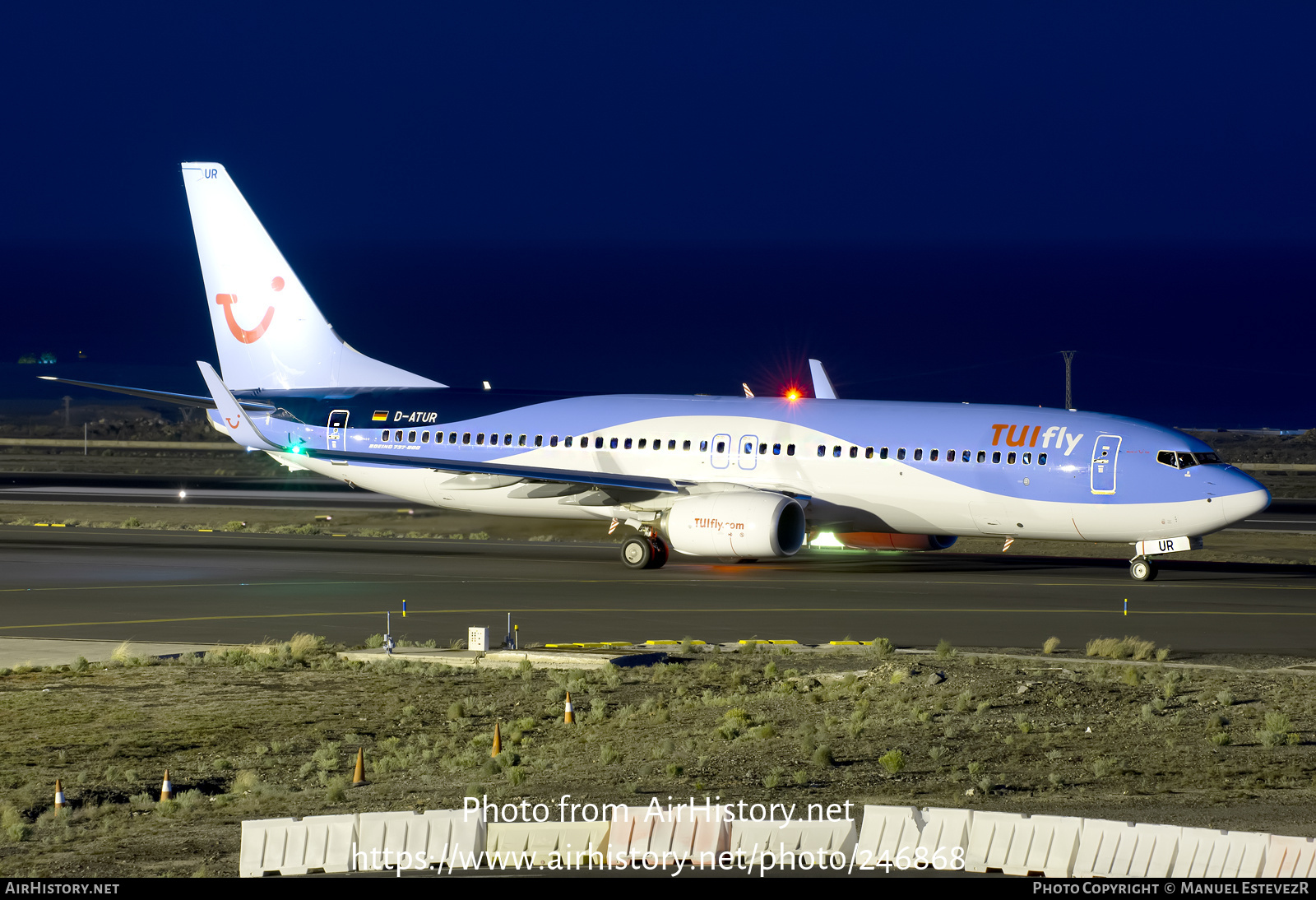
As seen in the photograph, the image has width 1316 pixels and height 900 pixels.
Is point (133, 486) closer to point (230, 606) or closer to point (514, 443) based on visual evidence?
point (514, 443)

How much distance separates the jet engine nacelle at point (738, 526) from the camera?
37219 millimetres

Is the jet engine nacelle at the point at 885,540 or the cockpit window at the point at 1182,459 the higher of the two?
the cockpit window at the point at 1182,459

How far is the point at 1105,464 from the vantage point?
36750 millimetres

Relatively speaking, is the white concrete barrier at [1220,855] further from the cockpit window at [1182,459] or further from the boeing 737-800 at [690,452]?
the cockpit window at [1182,459]

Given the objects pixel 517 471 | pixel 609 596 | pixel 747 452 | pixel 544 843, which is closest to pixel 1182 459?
pixel 747 452

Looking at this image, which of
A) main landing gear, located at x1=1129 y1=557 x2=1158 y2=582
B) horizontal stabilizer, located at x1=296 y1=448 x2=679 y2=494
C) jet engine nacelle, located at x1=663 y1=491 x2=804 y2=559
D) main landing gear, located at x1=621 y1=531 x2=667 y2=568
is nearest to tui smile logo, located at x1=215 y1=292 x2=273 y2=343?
horizontal stabilizer, located at x1=296 y1=448 x2=679 y2=494

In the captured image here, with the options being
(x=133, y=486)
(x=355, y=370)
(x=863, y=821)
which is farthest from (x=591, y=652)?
(x=133, y=486)

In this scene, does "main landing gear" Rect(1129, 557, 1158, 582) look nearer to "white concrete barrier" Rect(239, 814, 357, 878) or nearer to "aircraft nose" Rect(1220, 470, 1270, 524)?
"aircraft nose" Rect(1220, 470, 1270, 524)

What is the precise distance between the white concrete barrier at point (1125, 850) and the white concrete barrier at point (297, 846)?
6.10 meters

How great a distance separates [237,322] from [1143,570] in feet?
80.8

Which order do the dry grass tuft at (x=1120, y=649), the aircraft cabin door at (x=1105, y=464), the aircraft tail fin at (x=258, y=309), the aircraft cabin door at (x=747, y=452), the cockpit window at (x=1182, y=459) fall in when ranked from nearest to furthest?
the dry grass tuft at (x=1120, y=649) < the cockpit window at (x=1182, y=459) < the aircraft cabin door at (x=1105, y=464) < the aircraft cabin door at (x=747, y=452) < the aircraft tail fin at (x=258, y=309)

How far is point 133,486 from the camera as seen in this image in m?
62.7

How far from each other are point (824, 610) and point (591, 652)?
22.8 ft

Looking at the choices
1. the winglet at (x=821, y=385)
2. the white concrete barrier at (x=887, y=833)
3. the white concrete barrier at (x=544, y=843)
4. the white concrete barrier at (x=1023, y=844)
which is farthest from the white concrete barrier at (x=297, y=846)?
the winglet at (x=821, y=385)
